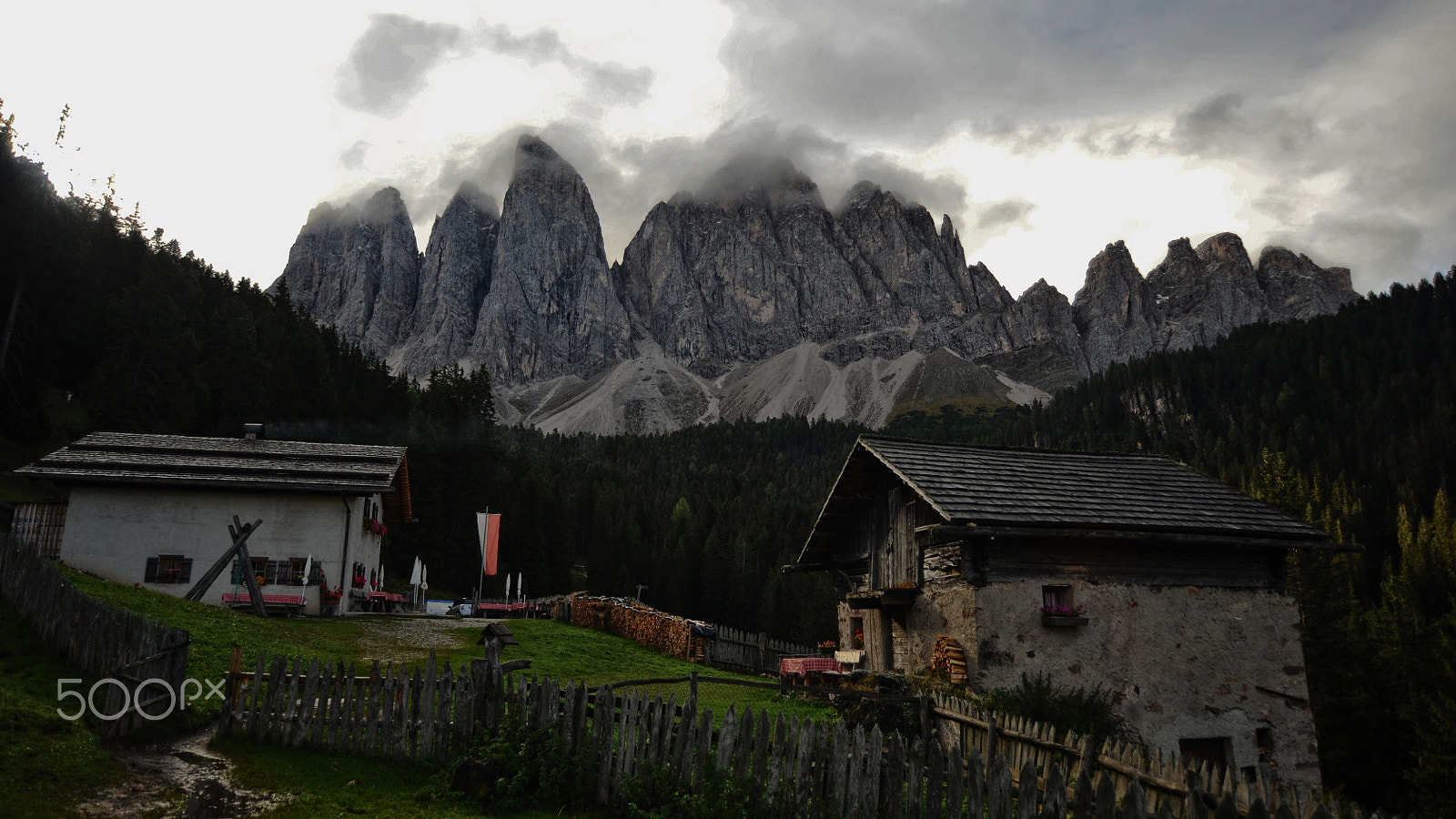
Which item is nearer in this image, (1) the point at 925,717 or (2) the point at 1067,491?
(1) the point at 925,717

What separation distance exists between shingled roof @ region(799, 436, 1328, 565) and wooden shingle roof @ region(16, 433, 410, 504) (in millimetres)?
19349

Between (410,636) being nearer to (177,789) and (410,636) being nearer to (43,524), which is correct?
A: (43,524)

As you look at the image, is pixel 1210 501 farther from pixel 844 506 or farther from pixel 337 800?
pixel 337 800

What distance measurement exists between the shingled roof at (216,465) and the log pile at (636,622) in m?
11.9

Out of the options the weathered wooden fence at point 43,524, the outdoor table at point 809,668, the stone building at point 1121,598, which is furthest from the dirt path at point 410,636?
the stone building at point 1121,598

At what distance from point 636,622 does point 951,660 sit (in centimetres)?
2247

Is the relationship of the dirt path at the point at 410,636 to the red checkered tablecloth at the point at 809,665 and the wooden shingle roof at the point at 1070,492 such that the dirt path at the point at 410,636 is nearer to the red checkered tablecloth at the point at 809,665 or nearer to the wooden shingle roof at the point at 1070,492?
the red checkered tablecloth at the point at 809,665

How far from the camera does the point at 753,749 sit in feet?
31.3

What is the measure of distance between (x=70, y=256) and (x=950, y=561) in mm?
56810

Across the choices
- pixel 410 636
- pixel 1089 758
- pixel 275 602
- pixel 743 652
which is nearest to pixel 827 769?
pixel 1089 758

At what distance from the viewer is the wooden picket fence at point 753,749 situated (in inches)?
289

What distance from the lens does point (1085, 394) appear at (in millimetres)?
175125

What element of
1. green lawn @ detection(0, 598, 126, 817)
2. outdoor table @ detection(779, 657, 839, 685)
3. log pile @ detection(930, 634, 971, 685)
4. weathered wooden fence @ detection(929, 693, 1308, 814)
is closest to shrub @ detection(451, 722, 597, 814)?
green lawn @ detection(0, 598, 126, 817)

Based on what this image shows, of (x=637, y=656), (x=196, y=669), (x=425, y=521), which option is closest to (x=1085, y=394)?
(x=425, y=521)
